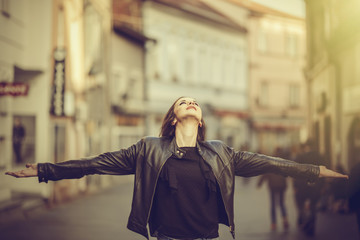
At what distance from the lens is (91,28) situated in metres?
23.2

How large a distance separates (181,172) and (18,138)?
1266 cm

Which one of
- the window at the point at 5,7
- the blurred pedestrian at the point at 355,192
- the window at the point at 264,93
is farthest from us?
the window at the point at 264,93

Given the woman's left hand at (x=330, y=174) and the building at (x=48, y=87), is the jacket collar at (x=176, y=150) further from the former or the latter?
the building at (x=48, y=87)

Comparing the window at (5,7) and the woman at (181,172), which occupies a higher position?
the window at (5,7)

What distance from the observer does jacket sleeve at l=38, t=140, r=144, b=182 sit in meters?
3.87

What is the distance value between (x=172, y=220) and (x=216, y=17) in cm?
3607

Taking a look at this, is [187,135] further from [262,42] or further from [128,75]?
[262,42]

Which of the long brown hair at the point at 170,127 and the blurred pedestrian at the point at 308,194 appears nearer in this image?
the long brown hair at the point at 170,127

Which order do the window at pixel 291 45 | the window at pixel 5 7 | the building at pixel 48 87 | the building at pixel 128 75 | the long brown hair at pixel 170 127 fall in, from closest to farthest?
the long brown hair at pixel 170 127 < the window at pixel 5 7 < the building at pixel 48 87 < the building at pixel 128 75 < the window at pixel 291 45

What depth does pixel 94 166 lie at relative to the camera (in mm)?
3963

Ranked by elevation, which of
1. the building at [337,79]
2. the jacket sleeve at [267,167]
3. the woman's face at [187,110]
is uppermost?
the building at [337,79]

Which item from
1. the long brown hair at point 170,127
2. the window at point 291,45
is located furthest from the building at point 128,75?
the long brown hair at point 170,127

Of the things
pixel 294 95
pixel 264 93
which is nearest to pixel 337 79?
pixel 264 93

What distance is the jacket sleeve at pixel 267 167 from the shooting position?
4078 mm
